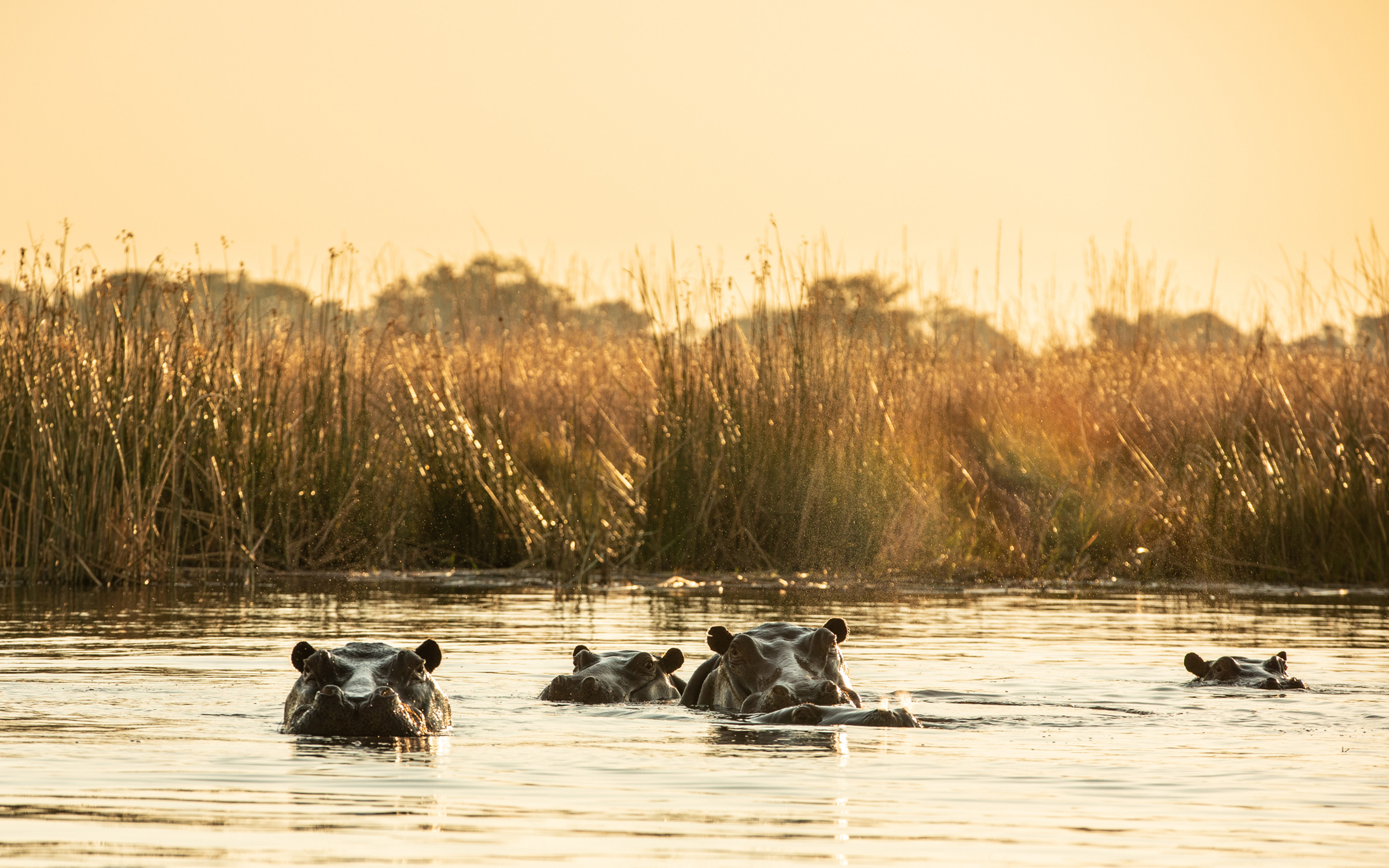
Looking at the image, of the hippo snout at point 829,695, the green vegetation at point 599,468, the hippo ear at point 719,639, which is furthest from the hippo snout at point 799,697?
the green vegetation at point 599,468

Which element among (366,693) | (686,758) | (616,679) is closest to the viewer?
(686,758)

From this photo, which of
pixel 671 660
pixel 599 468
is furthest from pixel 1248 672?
pixel 599 468

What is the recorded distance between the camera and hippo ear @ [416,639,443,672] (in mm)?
6285

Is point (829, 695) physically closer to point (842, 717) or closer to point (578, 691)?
point (842, 717)

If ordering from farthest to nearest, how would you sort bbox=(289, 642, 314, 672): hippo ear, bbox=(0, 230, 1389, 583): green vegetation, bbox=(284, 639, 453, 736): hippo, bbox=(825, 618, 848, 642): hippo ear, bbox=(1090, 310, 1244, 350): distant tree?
1. bbox=(1090, 310, 1244, 350): distant tree
2. bbox=(0, 230, 1389, 583): green vegetation
3. bbox=(825, 618, 848, 642): hippo ear
4. bbox=(289, 642, 314, 672): hippo ear
5. bbox=(284, 639, 453, 736): hippo

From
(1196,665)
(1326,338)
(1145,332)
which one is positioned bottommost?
(1196,665)

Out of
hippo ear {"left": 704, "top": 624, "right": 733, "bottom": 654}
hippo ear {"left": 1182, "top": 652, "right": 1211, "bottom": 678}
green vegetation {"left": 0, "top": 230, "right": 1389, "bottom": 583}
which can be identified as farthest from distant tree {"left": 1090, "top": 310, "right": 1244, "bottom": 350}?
hippo ear {"left": 704, "top": 624, "right": 733, "bottom": 654}

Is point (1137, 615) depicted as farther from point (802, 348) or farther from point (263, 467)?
point (263, 467)

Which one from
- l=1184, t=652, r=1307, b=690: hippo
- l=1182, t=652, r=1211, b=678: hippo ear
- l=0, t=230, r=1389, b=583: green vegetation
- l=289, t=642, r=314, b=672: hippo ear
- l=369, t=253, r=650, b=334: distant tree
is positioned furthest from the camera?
l=369, t=253, r=650, b=334: distant tree

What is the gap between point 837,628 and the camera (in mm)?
7000

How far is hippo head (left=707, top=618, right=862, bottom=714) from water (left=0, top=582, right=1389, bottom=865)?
20cm

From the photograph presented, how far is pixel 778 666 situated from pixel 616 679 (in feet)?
2.31

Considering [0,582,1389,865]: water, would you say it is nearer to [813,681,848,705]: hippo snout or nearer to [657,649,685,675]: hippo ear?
[657,649,685,675]: hippo ear

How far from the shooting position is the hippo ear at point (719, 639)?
22.9ft
